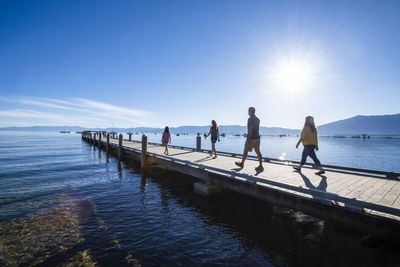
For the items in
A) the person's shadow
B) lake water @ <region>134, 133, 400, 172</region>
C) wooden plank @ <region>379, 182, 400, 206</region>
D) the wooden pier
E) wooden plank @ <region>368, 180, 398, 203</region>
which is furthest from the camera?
lake water @ <region>134, 133, 400, 172</region>

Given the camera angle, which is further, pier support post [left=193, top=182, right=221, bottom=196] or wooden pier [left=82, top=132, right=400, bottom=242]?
pier support post [left=193, top=182, right=221, bottom=196]

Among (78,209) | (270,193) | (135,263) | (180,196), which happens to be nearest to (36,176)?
(78,209)

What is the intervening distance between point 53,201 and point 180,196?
576cm

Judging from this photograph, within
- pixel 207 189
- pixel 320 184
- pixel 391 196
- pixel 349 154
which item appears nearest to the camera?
pixel 391 196

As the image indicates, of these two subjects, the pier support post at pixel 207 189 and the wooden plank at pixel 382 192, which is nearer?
the wooden plank at pixel 382 192

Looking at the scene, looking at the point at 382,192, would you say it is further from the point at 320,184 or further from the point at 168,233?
the point at 168,233

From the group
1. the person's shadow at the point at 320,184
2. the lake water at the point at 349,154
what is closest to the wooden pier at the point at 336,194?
the person's shadow at the point at 320,184

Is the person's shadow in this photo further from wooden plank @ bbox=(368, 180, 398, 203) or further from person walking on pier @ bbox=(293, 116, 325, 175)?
wooden plank @ bbox=(368, 180, 398, 203)

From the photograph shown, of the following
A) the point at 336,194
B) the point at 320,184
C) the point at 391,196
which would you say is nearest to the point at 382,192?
the point at 391,196

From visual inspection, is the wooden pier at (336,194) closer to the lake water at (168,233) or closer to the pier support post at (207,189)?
the pier support post at (207,189)

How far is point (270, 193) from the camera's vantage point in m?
5.83

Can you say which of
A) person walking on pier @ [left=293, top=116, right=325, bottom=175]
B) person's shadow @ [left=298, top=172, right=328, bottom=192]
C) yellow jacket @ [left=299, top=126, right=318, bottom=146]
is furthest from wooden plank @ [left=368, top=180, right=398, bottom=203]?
yellow jacket @ [left=299, top=126, right=318, bottom=146]

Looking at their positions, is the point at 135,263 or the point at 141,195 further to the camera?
the point at 141,195

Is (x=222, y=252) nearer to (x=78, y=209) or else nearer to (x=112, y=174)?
(x=78, y=209)
